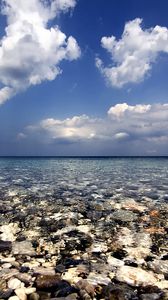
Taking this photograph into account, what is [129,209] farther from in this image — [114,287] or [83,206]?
[114,287]

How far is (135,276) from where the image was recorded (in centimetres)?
638

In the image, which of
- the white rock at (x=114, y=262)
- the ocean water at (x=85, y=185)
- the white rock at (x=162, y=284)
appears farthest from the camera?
the ocean water at (x=85, y=185)

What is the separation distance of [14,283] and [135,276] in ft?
8.14

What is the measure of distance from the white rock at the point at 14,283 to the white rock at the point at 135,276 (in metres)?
2.00

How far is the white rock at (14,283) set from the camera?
5787 millimetres

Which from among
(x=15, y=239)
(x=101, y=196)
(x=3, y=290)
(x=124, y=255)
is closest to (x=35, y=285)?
(x=3, y=290)

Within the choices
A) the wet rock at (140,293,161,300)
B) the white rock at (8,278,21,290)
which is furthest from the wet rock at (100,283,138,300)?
the white rock at (8,278,21,290)

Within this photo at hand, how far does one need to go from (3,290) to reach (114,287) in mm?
2082

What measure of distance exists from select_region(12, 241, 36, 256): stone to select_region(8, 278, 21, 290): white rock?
168 cm

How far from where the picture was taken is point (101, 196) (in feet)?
59.8

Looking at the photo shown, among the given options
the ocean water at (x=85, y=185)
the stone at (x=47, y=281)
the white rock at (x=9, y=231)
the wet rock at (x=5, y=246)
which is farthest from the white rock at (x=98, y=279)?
the ocean water at (x=85, y=185)

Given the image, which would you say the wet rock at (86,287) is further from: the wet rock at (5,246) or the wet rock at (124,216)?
the wet rock at (124,216)

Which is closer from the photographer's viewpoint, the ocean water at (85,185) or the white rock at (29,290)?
the white rock at (29,290)

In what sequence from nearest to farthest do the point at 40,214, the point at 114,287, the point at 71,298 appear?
the point at 71,298
the point at 114,287
the point at 40,214
